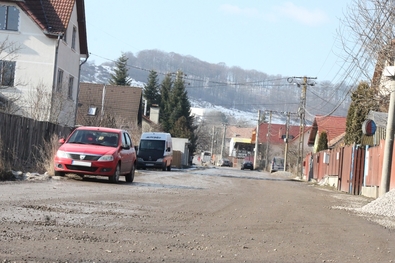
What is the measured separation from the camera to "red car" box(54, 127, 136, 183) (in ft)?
61.5

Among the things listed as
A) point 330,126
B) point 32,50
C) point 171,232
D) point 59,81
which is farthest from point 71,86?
point 330,126

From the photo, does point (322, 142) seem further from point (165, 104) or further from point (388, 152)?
point (388, 152)

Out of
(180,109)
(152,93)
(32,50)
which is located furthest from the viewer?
(152,93)

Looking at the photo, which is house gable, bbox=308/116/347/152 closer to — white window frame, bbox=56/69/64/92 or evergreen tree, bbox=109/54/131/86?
evergreen tree, bbox=109/54/131/86

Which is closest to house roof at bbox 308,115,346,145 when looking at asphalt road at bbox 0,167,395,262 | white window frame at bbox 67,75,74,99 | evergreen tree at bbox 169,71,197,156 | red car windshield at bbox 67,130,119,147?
evergreen tree at bbox 169,71,197,156

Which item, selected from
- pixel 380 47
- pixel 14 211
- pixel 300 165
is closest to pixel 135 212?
pixel 14 211

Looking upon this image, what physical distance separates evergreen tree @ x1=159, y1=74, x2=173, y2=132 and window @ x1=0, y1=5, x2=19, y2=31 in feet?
165

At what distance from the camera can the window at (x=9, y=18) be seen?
115 ft

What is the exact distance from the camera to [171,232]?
28.5 ft

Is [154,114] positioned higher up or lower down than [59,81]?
higher up

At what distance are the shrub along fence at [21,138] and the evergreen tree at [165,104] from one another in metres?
59.7

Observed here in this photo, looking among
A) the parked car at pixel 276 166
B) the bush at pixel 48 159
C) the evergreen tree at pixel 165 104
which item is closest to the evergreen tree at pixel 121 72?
the evergreen tree at pixel 165 104

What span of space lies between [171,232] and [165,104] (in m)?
80.1

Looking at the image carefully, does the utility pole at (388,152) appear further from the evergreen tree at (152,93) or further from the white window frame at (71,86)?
the evergreen tree at (152,93)
